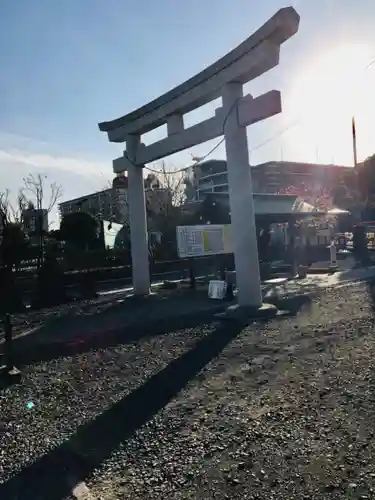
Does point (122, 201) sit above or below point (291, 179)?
below

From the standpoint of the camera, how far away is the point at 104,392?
5.29m

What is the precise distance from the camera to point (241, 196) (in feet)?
31.0

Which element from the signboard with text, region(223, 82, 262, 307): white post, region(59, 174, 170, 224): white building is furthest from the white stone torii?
region(59, 174, 170, 224): white building

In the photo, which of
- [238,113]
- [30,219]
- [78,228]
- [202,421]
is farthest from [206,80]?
[30,219]

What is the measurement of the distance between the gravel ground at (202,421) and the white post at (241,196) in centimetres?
234

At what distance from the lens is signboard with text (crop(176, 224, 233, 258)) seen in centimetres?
1340

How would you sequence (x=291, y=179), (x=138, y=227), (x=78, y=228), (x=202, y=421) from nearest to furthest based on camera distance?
(x=202, y=421), (x=138, y=227), (x=78, y=228), (x=291, y=179)

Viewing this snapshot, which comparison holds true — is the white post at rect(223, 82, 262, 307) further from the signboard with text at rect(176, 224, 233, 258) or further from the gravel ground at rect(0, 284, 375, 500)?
the signboard with text at rect(176, 224, 233, 258)

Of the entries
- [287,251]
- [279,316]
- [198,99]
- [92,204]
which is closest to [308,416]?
[279,316]

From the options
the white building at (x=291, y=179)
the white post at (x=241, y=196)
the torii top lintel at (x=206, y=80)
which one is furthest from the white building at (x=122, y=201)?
the white post at (x=241, y=196)

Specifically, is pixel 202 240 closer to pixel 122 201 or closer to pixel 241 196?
pixel 241 196

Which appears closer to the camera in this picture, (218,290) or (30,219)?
(218,290)

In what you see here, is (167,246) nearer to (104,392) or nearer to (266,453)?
(104,392)

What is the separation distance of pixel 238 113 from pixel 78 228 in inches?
693
